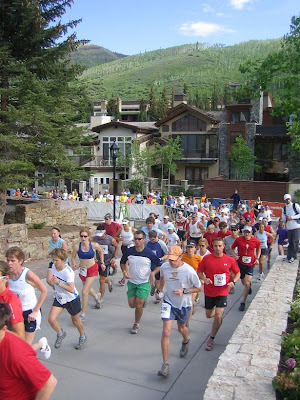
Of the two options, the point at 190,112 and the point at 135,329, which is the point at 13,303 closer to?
the point at 135,329

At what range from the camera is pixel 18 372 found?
9.49 feet

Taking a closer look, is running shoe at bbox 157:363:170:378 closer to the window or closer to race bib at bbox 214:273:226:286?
race bib at bbox 214:273:226:286

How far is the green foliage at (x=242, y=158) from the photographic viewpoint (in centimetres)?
3978

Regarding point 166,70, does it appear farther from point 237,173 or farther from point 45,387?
point 45,387

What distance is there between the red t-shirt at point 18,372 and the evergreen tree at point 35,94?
39.1 feet

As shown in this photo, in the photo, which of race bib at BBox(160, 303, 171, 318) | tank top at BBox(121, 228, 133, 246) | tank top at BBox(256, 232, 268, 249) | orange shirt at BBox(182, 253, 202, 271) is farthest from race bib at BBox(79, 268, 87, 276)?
tank top at BBox(256, 232, 268, 249)

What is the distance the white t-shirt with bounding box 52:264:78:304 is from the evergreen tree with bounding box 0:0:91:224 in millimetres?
8602

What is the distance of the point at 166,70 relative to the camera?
7077 inches

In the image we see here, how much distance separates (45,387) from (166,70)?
186 meters

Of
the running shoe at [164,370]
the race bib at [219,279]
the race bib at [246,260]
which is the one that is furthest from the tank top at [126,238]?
the running shoe at [164,370]

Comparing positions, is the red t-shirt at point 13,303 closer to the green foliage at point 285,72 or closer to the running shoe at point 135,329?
the running shoe at point 135,329

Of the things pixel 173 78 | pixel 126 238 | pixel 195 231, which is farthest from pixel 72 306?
pixel 173 78

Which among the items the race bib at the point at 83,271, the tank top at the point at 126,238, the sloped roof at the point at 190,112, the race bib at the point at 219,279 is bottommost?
the race bib at the point at 83,271

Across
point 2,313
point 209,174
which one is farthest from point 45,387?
point 209,174
